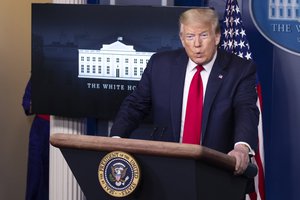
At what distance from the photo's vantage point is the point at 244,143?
217 centimetres

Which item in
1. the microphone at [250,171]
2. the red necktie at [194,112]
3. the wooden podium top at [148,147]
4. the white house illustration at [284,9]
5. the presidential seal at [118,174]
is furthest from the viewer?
the white house illustration at [284,9]

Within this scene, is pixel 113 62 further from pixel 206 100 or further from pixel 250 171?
pixel 250 171

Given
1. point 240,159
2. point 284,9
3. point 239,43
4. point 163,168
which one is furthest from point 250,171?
point 284,9

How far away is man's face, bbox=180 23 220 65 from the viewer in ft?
7.68

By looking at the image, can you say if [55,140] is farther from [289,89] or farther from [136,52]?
[289,89]

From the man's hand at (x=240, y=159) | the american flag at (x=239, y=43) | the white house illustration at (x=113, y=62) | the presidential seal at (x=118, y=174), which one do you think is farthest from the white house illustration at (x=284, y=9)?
the presidential seal at (x=118, y=174)

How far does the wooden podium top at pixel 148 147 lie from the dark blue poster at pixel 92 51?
154 cm

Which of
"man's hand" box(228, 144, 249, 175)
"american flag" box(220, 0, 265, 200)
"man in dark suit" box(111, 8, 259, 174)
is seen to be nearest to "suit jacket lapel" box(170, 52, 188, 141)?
"man in dark suit" box(111, 8, 259, 174)

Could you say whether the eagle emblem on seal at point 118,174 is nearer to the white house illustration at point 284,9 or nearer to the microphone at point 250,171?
the microphone at point 250,171

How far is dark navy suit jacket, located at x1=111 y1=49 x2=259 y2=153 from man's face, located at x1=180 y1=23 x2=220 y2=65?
3.9 inches

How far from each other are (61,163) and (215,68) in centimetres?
162

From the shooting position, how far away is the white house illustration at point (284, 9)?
3680mm

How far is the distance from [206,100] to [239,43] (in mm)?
1177

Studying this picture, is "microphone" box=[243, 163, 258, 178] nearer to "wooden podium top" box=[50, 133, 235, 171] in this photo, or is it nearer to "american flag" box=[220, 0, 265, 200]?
"wooden podium top" box=[50, 133, 235, 171]
